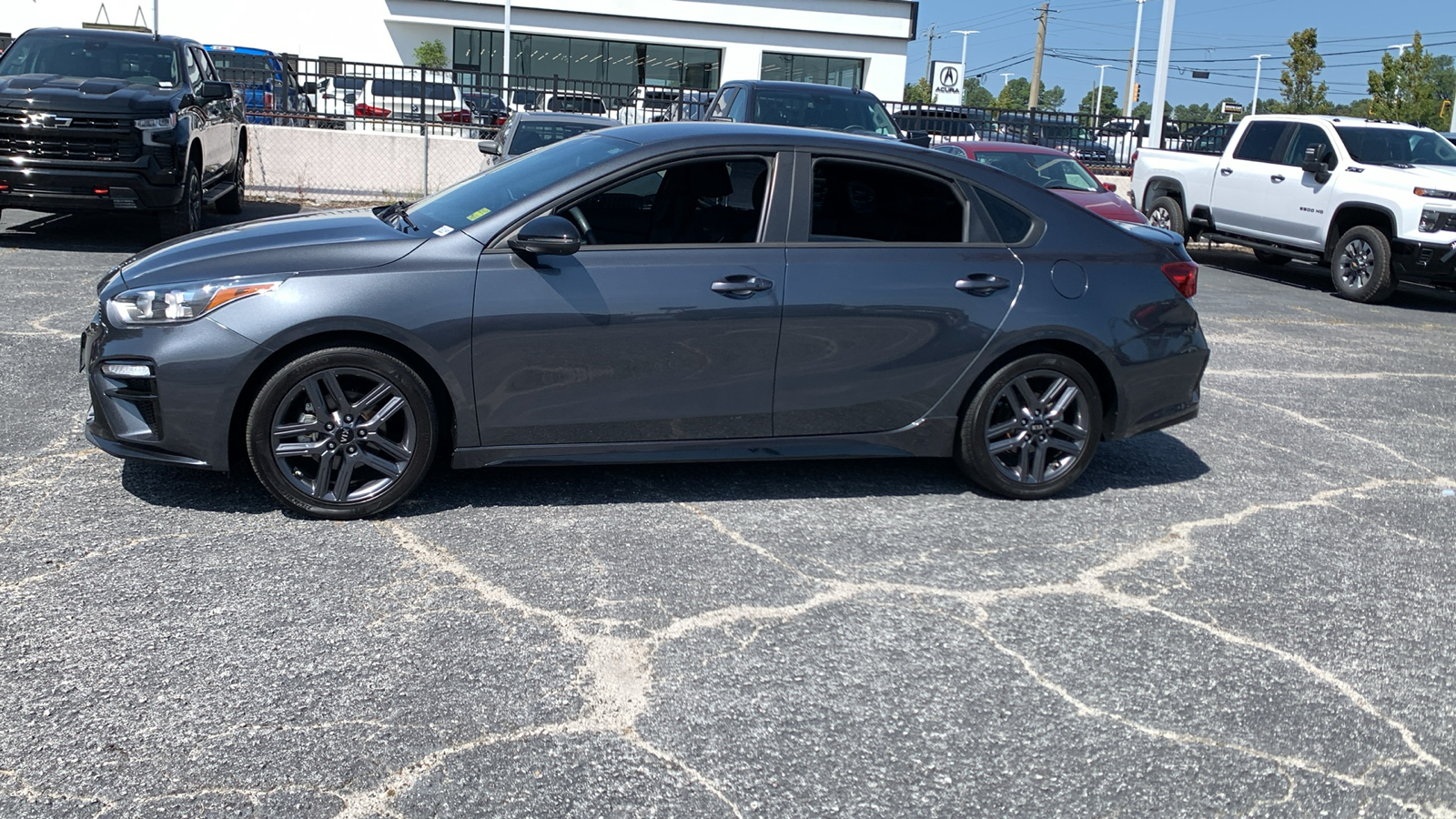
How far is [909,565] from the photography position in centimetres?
470

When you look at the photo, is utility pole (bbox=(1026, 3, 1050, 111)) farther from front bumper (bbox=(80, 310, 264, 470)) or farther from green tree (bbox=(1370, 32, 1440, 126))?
front bumper (bbox=(80, 310, 264, 470))

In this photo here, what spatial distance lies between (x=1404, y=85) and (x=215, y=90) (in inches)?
1913

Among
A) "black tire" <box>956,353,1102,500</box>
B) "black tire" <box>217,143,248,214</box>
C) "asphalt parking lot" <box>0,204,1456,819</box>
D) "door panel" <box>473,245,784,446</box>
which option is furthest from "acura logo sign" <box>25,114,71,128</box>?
"black tire" <box>956,353,1102,500</box>

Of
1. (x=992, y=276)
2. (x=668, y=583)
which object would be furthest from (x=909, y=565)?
(x=992, y=276)

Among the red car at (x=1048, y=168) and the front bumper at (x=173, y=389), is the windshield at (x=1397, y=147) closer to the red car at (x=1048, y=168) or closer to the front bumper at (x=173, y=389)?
the red car at (x=1048, y=168)

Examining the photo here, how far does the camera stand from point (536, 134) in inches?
511

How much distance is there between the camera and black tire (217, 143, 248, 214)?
13865mm

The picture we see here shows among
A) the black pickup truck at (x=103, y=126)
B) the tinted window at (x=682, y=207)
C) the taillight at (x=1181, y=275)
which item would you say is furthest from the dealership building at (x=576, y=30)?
the tinted window at (x=682, y=207)

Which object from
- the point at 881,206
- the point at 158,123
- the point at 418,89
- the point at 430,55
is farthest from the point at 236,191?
the point at 430,55

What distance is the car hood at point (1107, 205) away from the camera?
524 inches

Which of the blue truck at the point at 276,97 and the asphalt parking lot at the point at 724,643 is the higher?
the blue truck at the point at 276,97

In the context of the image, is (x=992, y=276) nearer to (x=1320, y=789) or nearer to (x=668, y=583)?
(x=668, y=583)

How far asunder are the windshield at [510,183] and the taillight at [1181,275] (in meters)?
2.55

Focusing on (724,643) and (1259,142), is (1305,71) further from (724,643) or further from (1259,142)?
(724,643)
